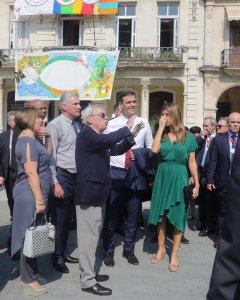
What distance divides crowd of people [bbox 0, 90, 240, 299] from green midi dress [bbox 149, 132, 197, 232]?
0.04ft

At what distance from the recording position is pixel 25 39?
25250mm

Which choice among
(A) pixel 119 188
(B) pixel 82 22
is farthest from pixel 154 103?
(A) pixel 119 188

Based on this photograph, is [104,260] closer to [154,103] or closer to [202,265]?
[202,265]

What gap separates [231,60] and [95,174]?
64.5 ft

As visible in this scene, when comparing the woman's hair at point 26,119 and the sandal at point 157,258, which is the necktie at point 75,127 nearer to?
the woman's hair at point 26,119

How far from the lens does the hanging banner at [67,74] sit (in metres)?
20.7

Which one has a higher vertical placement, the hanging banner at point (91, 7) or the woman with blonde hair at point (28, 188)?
the hanging banner at point (91, 7)

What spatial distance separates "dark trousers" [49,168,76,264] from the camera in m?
5.57

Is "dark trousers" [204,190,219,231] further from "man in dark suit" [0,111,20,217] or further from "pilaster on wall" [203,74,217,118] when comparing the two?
"pilaster on wall" [203,74,217,118]

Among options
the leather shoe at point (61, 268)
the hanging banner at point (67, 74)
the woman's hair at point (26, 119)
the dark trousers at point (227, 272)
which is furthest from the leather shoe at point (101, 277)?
the hanging banner at point (67, 74)

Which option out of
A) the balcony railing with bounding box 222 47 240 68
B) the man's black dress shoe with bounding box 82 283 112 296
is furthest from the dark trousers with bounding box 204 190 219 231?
the balcony railing with bounding box 222 47 240 68

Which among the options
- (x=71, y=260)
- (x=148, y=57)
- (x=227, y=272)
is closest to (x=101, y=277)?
(x=71, y=260)

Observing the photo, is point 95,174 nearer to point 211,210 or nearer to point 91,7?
point 211,210

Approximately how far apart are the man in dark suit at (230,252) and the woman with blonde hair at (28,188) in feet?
10.3
